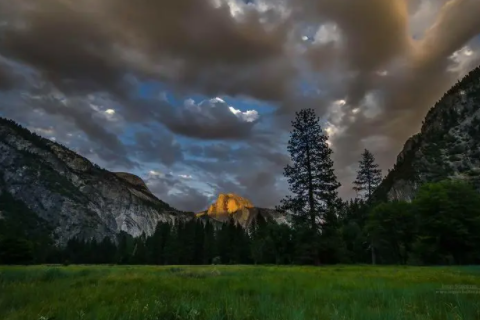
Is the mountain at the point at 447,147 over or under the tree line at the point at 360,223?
Result: over

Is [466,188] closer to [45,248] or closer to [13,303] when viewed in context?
[13,303]

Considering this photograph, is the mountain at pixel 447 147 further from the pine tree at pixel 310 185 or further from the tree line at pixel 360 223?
the pine tree at pixel 310 185

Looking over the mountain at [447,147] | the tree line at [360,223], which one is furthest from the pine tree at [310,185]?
the mountain at [447,147]

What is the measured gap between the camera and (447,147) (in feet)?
445

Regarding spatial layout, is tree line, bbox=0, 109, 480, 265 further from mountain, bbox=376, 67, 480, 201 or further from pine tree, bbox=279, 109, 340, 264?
mountain, bbox=376, 67, 480, 201

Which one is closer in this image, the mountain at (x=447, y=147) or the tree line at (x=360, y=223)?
the tree line at (x=360, y=223)

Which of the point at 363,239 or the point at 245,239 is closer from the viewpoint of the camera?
the point at 363,239

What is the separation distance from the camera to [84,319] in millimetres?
4191

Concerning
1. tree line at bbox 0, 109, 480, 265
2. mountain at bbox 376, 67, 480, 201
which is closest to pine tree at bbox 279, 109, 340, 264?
tree line at bbox 0, 109, 480, 265

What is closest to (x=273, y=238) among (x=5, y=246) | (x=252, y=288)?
(x=5, y=246)

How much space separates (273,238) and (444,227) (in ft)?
137

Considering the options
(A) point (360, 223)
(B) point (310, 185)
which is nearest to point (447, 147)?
(A) point (360, 223)

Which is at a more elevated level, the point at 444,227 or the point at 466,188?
the point at 466,188

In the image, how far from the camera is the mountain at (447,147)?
119m
